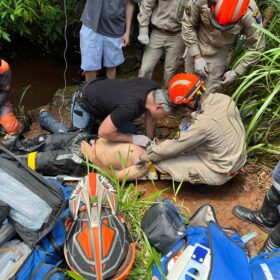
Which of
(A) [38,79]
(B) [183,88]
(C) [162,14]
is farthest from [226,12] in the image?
(A) [38,79]

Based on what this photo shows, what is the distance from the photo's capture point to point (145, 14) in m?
3.90

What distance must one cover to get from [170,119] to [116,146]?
1.22m

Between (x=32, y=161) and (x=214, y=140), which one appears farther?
(x=32, y=161)

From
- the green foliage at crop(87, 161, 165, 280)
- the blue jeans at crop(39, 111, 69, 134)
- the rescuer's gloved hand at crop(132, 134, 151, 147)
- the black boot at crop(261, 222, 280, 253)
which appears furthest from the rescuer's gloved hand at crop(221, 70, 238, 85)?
the blue jeans at crop(39, 111, 69, 134)

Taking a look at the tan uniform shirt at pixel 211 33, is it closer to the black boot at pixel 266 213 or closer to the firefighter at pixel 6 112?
the black boot at pixel 266 213

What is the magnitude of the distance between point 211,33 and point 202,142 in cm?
126

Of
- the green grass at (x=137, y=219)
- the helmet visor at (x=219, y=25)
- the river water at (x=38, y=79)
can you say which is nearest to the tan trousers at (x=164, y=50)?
the helmet visor at (x=219, y=25)

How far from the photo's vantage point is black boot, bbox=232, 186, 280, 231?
286 cm

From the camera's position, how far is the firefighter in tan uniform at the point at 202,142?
9.73 feet

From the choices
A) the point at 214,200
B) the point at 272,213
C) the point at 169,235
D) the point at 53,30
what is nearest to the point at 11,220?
the point at 169,235

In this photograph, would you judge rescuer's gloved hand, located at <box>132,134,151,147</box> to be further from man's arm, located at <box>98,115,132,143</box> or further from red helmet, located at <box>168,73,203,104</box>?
red helmet, located at <box>168,73,203,104</box>

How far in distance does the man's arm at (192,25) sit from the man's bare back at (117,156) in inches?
49.0

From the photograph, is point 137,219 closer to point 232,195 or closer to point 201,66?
point 232,195

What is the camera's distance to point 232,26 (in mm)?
3277
